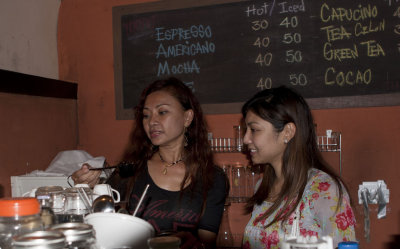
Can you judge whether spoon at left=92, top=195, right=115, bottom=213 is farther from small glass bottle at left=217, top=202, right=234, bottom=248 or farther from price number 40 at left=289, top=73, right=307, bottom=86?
price number 40 at left=289, top=73, right=307, bottom=86

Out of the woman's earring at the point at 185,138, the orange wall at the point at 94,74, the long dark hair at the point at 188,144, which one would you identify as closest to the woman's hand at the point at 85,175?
the long dark hair at the point at 188,144

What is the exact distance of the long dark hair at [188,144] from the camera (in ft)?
6.43

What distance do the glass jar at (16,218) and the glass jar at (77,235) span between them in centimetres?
4

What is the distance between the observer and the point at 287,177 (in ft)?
5.65

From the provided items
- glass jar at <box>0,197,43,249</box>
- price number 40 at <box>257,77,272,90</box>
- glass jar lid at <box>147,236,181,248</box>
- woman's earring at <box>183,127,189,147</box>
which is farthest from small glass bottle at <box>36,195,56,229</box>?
price number 40 at <box>257,77,272,90</box>

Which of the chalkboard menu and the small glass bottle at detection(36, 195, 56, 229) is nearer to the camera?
the small glass bottle at detection(36, 195, 56, 229)

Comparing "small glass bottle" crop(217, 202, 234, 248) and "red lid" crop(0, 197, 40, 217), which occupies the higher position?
"red lid" crop(0, 197, 40, 217)

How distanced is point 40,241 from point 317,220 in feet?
3.89

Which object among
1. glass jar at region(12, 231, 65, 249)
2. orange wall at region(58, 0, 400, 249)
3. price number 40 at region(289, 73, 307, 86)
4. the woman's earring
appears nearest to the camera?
glass jar at region(12, 231, 65, 249)

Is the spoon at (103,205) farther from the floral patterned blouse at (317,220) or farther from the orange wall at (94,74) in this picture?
the orange wall at (94,74)

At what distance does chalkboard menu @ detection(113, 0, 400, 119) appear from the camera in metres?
2.51

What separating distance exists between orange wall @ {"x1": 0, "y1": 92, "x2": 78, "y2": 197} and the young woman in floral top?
59.4 inches

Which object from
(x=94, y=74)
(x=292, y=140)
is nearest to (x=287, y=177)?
(x=292, y=140)

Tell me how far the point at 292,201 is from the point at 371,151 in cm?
111
